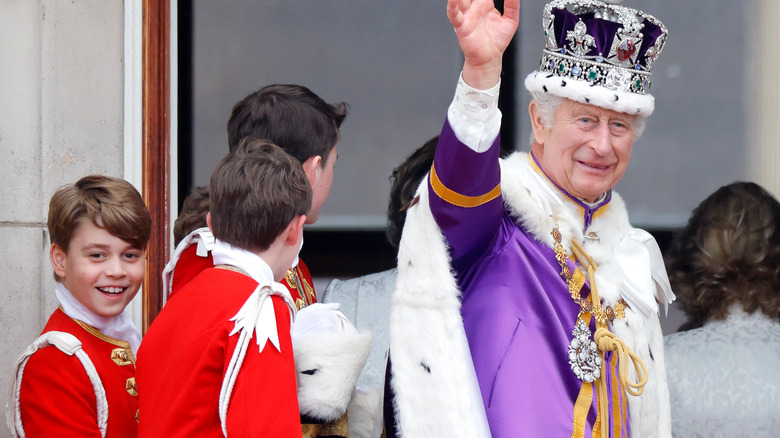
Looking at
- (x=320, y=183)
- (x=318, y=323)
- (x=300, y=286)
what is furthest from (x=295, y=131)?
(x=318, y=323)

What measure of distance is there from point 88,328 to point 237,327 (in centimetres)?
84

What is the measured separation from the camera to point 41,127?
3.25m

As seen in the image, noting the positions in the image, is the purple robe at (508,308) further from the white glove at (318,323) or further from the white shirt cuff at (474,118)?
the white glove at (318,323)

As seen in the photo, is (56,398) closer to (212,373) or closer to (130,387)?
(130,387)

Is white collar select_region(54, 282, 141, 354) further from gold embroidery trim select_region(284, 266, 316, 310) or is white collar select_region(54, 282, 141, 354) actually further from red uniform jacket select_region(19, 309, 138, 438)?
gold embroidery trim select_region(284, 266, 316, 310)

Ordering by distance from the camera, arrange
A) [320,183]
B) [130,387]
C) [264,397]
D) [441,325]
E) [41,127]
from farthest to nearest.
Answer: [41,127]
[320,183]
[130,387]
[441,325]
[264,397]

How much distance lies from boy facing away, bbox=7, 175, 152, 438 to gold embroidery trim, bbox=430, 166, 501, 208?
972mm

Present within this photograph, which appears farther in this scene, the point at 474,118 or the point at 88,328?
the point at 88,328

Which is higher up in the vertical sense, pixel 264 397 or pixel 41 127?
pixel 41 127

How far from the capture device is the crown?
218 centimetres

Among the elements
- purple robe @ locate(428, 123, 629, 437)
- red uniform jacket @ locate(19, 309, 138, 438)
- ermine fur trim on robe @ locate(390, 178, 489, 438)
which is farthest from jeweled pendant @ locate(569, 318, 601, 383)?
red uniform jacket @ locate(19, 309, 138, 438)

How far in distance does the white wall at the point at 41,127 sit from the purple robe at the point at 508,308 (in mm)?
1710

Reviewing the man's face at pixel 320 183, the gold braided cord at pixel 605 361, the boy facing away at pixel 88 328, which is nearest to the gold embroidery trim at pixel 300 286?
the man's face at pixel 320 183

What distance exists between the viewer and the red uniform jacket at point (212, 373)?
1.77m
